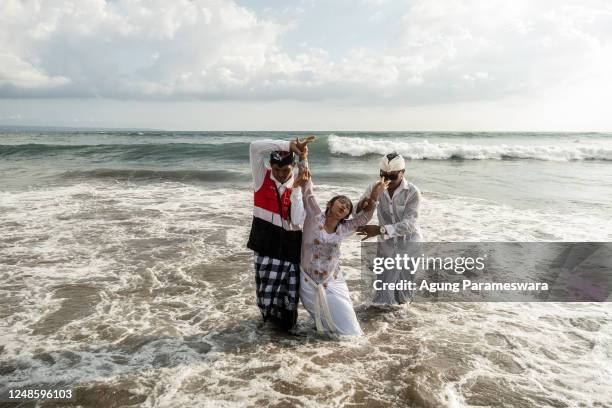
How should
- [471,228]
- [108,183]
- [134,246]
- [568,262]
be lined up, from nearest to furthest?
[568,262] → [134,246] → [471,228] → [108,183]

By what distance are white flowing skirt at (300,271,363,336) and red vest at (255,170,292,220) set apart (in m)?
0.68

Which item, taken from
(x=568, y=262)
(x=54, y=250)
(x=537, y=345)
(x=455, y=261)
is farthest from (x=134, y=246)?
(x=568, y=262)

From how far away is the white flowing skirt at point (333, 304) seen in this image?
13.2ft

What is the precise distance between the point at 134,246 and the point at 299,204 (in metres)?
4.55

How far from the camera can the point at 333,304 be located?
4.04 metres

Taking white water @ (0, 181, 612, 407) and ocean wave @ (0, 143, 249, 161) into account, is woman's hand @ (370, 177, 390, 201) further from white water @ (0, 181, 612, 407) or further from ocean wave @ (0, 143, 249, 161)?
ocean wave @ (0, 143, 249, 161)

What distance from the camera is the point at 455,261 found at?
6789mm

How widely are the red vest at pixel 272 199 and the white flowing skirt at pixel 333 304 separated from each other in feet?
2.23

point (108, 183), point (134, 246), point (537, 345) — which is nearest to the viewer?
point (537, 345)

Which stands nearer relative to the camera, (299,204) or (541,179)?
(299,204)

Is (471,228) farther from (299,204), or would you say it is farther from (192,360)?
(192,360)

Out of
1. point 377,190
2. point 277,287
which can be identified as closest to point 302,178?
point 377,190

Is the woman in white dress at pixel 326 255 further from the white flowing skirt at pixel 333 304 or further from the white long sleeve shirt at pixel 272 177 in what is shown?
the white long sleeve shirt at pixel 272 177

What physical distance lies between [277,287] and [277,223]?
0.65m
